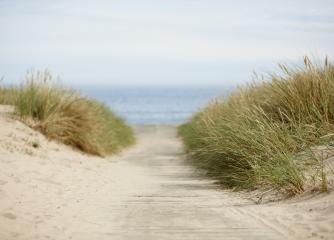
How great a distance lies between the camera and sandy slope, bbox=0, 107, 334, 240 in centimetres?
541

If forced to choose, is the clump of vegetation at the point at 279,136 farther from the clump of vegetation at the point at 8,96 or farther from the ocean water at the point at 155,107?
the clump of vegetation at the point at 8,96

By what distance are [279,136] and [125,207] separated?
2.79m

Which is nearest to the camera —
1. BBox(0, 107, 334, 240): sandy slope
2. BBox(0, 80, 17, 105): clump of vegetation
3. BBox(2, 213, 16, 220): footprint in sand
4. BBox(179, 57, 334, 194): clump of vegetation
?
BBox(0, 107, 334, 240): sandy slope

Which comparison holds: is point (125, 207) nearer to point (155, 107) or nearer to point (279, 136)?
point (279, 136)

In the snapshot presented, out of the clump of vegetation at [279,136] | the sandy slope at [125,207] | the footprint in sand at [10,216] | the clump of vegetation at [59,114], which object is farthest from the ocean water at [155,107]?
the footprint in sand at [10,216]

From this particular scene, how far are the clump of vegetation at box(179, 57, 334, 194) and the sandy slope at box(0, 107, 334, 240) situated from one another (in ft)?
1.35

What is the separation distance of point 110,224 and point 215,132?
15.8ft

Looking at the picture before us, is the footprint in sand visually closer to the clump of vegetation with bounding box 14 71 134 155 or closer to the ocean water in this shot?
the clump of vegetation with bounding box 14 71 134 155

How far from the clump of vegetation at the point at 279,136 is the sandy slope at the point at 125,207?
0.41 m

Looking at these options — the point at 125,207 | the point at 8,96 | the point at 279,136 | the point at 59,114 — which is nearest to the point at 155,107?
the point at 8,96

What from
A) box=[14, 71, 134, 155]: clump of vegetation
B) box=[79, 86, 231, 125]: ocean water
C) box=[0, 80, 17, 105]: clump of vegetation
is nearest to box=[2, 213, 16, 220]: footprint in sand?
box=[14, 71, 134, 155]: clump of vegetation

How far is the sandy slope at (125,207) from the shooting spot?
5.41 m

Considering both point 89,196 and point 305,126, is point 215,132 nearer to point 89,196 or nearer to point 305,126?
point 305,126

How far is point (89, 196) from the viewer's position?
25.1 feet
